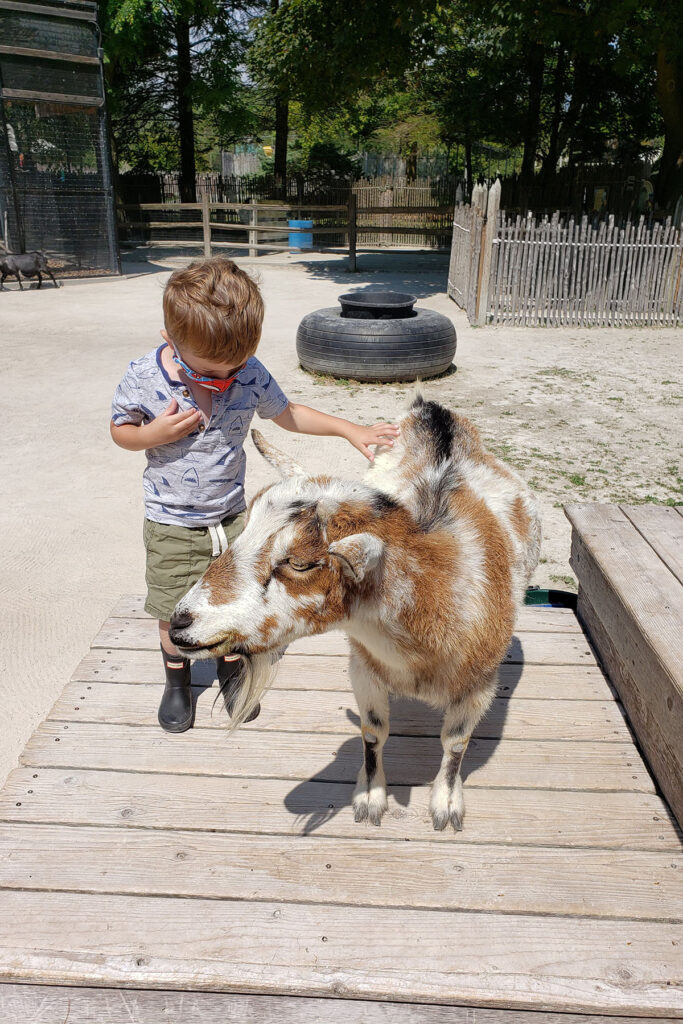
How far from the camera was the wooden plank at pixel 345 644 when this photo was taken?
3449 millimetres

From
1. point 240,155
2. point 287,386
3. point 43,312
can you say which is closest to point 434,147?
point 240,155

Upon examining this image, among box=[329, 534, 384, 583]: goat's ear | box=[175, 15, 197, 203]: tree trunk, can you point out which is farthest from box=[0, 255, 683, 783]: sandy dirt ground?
box=[175, 15, 197, 203]: tree trunk

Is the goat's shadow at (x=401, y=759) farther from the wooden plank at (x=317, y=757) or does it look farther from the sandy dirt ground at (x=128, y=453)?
the sandy dirt ground at (x=128, y=453)

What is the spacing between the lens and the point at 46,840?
243 cm

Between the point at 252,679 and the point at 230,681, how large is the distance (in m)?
0.26

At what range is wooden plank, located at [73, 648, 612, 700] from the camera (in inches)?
127

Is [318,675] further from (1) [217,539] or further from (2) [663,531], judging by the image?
(2) [663,531]

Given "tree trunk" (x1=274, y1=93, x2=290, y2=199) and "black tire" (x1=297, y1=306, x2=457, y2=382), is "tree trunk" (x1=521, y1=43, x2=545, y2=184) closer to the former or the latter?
"tree trunk" (x1=274, y1=93, x2=290, y2=199)

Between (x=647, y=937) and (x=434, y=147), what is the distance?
125 feet

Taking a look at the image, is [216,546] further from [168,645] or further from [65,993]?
[65,993]

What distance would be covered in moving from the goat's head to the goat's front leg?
521mm

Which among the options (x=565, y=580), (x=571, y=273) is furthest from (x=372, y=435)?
(x=571, y=273)

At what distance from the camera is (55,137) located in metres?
14.9

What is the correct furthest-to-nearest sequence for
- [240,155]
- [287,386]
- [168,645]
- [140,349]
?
[240,155]
[140,349]
[287,386]
[168,645]
